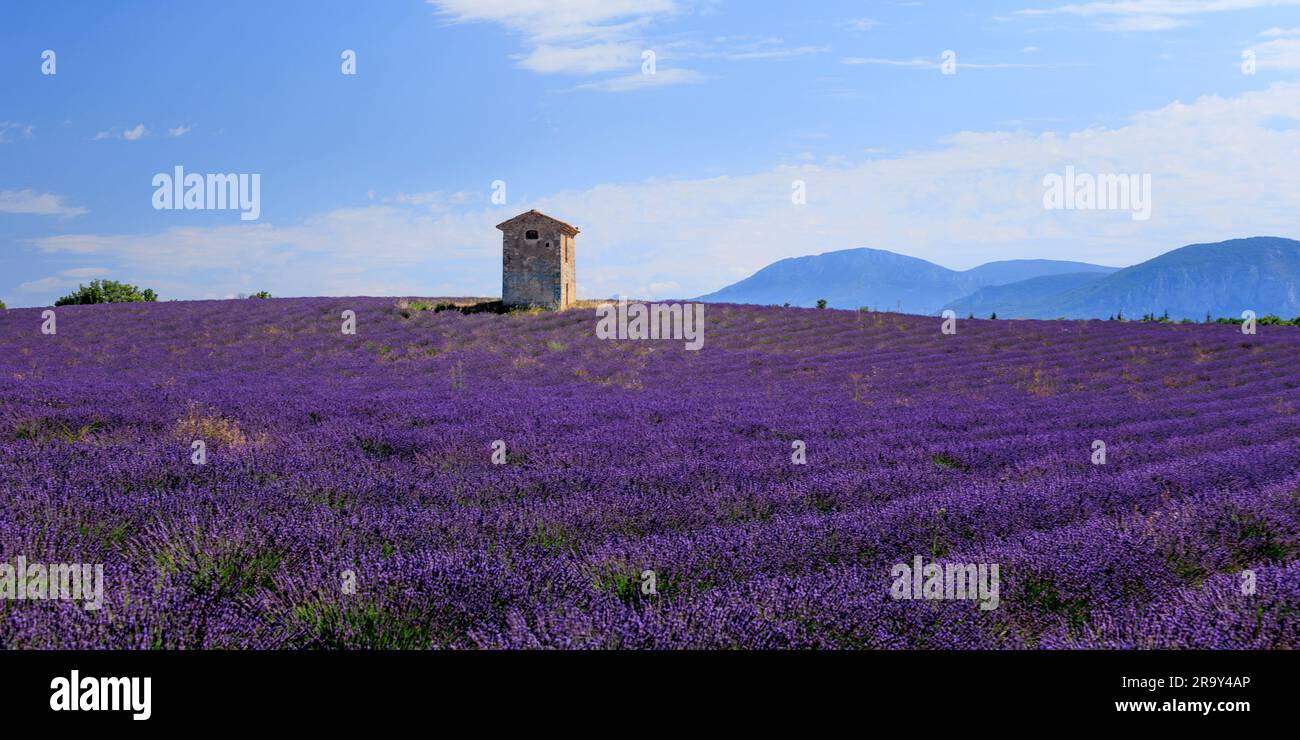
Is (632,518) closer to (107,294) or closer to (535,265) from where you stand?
(535,265)

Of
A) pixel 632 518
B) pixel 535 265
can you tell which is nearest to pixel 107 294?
pixel 535 265

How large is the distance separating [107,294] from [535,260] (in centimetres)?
2338

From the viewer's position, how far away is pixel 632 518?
334 cm

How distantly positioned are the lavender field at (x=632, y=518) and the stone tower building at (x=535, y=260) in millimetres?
16105

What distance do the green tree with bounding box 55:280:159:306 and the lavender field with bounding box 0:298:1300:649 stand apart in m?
32.5

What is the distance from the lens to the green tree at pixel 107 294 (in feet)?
114

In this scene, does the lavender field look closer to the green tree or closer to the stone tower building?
the stone tower building
